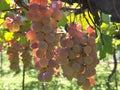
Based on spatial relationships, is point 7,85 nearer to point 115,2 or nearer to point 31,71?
point 31,71

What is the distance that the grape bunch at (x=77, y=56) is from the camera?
4.56ft

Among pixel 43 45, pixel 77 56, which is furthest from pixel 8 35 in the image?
pixel 43 45

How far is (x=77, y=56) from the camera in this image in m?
1.43

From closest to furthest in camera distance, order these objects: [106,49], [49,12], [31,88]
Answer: [49,12]
[106,49]
[31,88]

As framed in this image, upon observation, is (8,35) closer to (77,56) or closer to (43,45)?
(77,56)

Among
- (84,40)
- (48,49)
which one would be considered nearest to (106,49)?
(84,40)

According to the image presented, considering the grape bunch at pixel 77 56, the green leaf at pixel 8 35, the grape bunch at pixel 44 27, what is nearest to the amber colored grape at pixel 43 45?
the grape bunch at pixel 44 27

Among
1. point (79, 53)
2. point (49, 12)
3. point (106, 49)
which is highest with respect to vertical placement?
point (49, 12)

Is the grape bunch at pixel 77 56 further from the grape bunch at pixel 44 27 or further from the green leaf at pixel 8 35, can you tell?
the green leaf at pixel 8 35

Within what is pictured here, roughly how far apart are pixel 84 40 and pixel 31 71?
8651mm

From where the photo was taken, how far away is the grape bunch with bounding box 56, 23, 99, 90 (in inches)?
54.7

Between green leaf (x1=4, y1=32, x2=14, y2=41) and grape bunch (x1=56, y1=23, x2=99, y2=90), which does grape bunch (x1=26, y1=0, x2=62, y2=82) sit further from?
green leaf (x1=4, y1=32, x2=14, y2=41)

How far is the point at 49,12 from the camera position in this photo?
130cm

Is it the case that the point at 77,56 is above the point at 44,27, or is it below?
below
